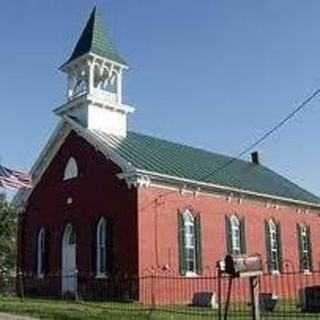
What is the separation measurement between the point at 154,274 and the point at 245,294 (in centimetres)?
708

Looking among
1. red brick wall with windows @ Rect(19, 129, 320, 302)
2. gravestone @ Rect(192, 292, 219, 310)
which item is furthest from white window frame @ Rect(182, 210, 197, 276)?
gravestone @ Rect(192, 292, 219, 310)

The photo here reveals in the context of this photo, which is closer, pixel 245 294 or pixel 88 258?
pixel 88 258

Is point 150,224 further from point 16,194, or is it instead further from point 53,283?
point 16,194

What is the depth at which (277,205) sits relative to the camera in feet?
132

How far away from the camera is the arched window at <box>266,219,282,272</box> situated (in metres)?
39.0

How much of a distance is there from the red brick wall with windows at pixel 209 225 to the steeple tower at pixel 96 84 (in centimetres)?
523

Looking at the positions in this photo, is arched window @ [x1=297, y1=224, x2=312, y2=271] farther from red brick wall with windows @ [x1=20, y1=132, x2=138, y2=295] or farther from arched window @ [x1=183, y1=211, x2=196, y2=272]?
red brick wall with windows @ [x1=20, y1=132, x2=138, y2=295]

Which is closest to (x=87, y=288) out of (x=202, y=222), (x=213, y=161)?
(x=202, y=222)

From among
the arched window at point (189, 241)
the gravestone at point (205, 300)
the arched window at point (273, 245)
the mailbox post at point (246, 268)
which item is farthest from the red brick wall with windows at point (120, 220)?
the mailbox post at point (246, 268)

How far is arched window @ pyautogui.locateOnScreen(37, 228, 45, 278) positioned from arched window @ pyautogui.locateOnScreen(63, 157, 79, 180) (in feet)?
10.6

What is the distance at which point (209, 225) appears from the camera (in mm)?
34844

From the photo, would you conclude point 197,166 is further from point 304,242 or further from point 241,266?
point 241,266

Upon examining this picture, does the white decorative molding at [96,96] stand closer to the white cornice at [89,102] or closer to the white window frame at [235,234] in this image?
the white cornice at [89,102]

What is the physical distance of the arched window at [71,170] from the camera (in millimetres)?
35031
